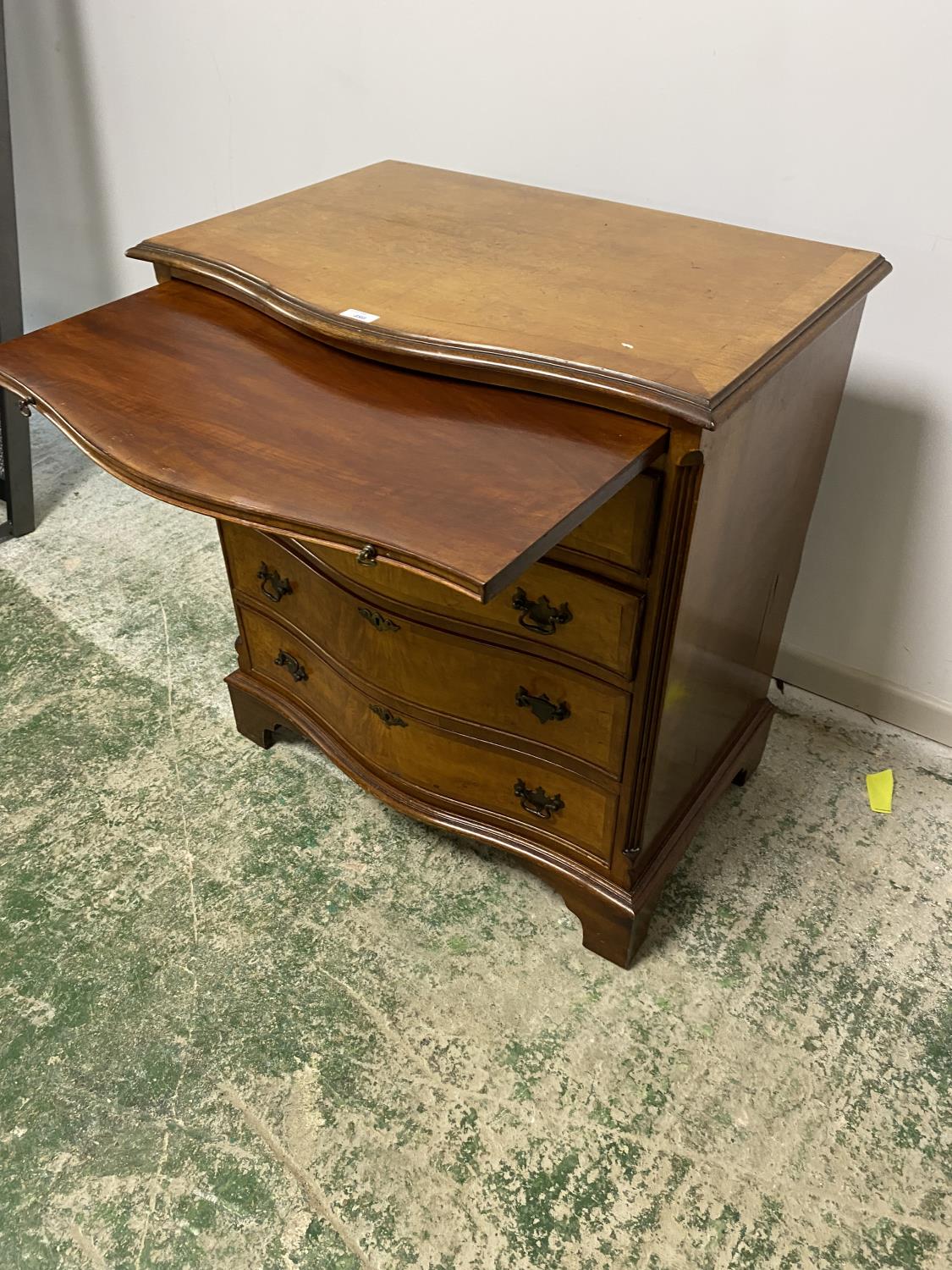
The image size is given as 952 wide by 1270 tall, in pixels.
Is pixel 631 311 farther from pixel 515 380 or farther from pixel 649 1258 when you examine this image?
pixel 649 1258

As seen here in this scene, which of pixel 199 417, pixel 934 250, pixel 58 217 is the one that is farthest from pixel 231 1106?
pixel 58 217

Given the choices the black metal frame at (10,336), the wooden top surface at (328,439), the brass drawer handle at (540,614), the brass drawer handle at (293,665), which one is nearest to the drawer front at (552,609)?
the brass drawer handle at (540,614)

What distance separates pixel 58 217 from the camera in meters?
2.88

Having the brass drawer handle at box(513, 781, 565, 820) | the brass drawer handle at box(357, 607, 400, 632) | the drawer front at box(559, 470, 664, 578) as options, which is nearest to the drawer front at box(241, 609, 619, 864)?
the brass drawer handle at box(513, 781, 565, 820)

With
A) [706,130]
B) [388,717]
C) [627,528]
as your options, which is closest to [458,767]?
[388,717]

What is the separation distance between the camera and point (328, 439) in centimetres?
107

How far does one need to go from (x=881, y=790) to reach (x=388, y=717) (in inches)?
37.1

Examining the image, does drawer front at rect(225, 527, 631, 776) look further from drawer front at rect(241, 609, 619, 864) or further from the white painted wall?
the white painted wall

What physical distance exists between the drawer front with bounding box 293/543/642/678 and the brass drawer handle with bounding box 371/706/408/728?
22 cm

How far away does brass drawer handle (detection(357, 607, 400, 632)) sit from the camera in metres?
1.40

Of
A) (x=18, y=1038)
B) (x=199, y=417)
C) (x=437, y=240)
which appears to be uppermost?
(x=437, y=240)

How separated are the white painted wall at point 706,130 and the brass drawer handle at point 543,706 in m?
0.80

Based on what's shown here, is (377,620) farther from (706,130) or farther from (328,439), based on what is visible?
(706,130)

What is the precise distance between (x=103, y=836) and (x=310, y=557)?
67 cm
